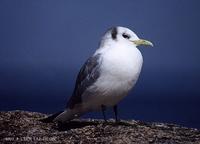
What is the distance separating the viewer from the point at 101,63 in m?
7.73

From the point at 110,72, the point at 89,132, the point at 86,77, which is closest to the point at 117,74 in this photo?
the point at 110,72

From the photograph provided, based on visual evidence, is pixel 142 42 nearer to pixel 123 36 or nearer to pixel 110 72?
pixel 123 36

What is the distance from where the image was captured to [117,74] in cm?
761

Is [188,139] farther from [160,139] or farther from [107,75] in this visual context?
[107,75]

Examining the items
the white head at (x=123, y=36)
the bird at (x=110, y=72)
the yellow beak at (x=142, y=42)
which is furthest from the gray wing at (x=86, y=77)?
the yellow beak at (x=142, y=42)

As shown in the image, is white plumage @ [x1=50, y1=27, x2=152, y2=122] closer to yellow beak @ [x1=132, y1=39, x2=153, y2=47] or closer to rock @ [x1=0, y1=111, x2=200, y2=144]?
yellow beak @ [x1=132, y1=39, x2=153, y2=47]

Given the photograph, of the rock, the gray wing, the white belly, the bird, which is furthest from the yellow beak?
the rock

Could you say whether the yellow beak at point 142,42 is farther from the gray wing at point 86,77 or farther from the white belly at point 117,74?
the gray wing at point 86,77

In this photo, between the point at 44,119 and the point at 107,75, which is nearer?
the point at 107,75

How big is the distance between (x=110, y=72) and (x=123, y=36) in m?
0.56

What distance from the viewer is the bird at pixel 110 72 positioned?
7.64 metres

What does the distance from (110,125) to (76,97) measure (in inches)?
23.2

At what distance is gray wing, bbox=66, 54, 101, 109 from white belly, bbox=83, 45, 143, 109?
0.30 ft

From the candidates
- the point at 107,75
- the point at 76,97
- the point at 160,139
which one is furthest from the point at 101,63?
the point at 160,139
